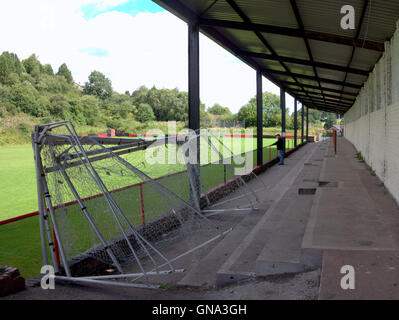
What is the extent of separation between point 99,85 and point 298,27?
302 ft

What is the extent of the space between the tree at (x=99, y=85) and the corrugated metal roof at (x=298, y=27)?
83897 millimetres

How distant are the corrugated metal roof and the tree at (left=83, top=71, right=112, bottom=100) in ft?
275

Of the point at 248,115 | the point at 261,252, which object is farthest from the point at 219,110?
the point at 261,252

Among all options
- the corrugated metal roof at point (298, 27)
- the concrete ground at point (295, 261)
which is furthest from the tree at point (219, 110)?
the concrete ground at point (295, 261)

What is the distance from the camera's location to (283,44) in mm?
11922

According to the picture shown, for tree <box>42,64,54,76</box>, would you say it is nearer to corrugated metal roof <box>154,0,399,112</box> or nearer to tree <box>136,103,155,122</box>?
tree <box>136,103,155,122</box>

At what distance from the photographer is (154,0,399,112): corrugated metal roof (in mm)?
7660

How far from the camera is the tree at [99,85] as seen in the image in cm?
9231

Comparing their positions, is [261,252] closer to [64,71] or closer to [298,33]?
[298,33]

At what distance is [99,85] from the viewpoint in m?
95.1

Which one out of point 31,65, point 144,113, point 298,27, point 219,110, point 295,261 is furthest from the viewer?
point 219,110

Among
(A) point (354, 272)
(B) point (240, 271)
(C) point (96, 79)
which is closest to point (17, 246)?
(B) point (240, 271)

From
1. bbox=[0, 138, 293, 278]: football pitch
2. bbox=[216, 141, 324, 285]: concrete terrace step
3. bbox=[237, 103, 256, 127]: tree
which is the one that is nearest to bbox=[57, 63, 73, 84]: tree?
bbox=[237, 103, 256, 127]: tree

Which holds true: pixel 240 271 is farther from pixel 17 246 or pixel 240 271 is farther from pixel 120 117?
pixel 120 117
